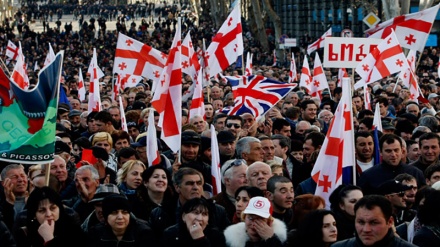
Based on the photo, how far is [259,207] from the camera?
7.61m

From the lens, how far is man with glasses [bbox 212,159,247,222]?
9141 mm

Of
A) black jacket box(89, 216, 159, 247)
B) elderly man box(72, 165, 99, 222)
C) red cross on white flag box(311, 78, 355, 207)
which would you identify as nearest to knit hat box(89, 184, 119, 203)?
elderly man box(72, 165, 99, 222)

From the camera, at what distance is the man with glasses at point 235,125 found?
12953mm

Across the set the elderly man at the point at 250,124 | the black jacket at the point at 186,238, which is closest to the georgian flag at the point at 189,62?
the elderly man at the point at 250,124

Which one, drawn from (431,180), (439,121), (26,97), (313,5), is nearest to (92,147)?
(26,97)

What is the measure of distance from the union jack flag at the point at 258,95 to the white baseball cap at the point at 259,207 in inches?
276

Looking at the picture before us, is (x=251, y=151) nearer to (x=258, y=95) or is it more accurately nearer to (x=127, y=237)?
(x=127, y=237)

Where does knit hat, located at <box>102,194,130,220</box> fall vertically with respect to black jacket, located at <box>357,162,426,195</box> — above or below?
above

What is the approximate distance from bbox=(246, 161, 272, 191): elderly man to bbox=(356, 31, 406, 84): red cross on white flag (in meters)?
7.47

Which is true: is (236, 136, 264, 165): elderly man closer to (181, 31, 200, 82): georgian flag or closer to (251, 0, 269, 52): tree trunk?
(181, 31, 200, 82): georgian flag

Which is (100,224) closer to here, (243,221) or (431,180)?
(243,221)

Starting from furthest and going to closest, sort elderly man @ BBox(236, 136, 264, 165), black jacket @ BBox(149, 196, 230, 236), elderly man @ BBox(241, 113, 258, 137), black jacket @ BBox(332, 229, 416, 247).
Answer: elderly man @ BBox(241, 113, 258, 137), elderly man @ BBox(236, 136, 264, 165), black jacket @ BBox(149, 196, 230, 236), black jacket @ BBox(332, 229, 416, 247)

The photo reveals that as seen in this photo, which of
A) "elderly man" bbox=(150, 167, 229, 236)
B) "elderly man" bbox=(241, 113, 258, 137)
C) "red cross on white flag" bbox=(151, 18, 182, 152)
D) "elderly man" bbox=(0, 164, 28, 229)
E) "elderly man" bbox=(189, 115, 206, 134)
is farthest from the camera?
"elderly man" bbox=(241, 113, 258, 137)

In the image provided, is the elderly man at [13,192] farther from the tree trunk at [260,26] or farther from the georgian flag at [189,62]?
the tree trunk at [260,26]
